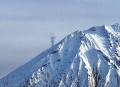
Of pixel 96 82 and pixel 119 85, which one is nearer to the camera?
pixel 96 82

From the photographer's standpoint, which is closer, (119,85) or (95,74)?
(95,74)

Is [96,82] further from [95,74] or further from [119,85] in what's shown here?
[119,85]

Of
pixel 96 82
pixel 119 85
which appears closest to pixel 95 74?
pixel 96 82
